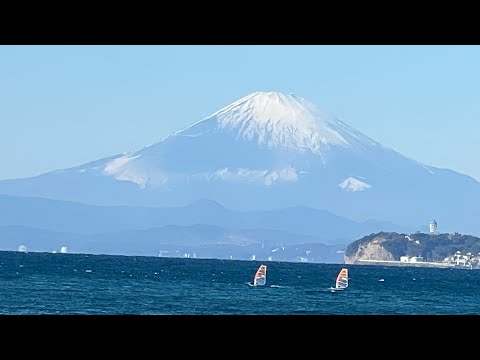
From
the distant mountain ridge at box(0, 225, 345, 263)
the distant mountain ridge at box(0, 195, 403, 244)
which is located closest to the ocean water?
the distant mountain ridge at box(0, 225, 345, 263)

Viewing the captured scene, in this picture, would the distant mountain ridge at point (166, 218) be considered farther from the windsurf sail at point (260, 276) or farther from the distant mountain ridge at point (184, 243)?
the windsurf sail at point (260, 276)

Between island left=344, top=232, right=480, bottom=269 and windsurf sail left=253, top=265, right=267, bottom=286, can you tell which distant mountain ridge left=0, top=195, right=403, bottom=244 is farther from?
windsurf sail left=253, top=265, right=267, bottom=286

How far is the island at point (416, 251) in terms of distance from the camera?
87875 millimetres

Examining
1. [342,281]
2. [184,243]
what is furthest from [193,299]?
[184,243]

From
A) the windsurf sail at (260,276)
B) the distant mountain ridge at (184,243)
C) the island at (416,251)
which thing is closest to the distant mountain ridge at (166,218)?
the distant mountain ridge at (184,243)

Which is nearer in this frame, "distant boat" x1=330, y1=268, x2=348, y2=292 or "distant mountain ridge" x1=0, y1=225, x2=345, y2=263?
"distant boat" x1=330, y1=268, x2=348, y2=292

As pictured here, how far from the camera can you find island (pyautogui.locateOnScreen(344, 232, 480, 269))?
3460 inches

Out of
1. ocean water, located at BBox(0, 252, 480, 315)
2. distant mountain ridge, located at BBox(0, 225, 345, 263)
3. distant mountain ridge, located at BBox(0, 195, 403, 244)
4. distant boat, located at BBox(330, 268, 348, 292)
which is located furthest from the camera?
distant mountain ridge, located at BBox(0, 195, 403, 244)

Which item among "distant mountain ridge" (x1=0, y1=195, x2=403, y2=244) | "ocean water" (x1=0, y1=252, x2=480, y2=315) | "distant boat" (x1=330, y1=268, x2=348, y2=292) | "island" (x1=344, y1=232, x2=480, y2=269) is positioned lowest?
"ocean water" (x1=0, y1=252, x2=480, y2=315)
